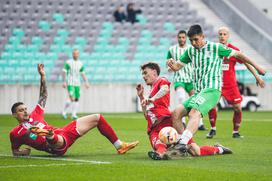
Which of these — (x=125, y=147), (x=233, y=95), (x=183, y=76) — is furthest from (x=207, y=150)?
(x=183, y=76)

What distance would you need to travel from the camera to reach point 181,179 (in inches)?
299

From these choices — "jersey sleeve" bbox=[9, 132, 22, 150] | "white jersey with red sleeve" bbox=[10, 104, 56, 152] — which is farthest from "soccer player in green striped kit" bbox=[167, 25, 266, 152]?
"jersey sleeve" bbox=[9, 132, 22, 150]

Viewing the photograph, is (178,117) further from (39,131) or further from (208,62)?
(39,131)

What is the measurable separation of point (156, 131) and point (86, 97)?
17.8 m

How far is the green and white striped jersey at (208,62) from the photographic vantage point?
35.6ft

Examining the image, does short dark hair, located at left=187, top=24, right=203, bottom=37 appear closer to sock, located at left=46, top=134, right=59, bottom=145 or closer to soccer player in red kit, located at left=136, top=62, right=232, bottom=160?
soccer player in red kit, located at left=136, top=62, right=232, bottom=160

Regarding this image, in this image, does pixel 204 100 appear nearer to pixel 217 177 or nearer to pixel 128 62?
pixel 217 177

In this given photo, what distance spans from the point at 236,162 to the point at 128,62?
2040 cm

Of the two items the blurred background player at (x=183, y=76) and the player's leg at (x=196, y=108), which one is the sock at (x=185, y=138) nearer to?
the player's leg at (x=196, y=108)

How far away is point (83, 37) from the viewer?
30.0 metres

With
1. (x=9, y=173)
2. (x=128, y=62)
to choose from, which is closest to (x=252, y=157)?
(x=9, y=173)

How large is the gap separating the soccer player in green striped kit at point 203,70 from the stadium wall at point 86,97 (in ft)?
53.4

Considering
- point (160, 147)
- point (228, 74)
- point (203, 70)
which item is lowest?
point (160, 147)

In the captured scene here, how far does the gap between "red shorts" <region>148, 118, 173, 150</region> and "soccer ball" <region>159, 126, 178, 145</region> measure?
9 centimetres
